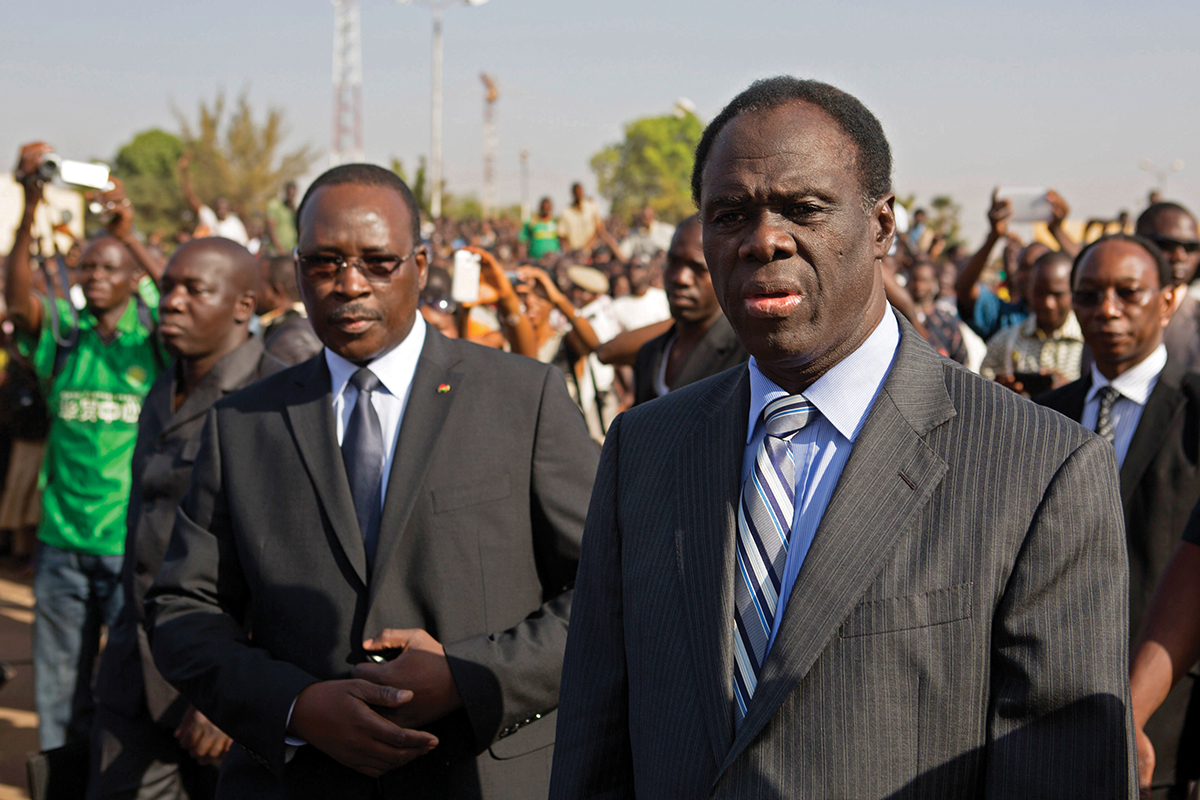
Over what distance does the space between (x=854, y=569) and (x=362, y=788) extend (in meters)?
1.49

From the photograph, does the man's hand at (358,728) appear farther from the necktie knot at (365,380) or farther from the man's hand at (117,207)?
the man's hand at (117,207)

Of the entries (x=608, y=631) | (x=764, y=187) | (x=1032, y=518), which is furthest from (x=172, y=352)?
(x=1032, y=518)

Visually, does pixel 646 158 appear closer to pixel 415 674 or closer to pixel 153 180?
pixel 153 180

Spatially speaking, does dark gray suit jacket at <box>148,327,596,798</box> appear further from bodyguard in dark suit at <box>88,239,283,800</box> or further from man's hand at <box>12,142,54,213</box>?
man's hand at <box>12,142,54,213</box>

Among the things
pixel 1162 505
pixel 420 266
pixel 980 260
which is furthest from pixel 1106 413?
pixel 980 260

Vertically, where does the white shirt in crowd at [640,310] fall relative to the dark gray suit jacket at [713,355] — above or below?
above

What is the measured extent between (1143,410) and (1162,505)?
0.36 meters

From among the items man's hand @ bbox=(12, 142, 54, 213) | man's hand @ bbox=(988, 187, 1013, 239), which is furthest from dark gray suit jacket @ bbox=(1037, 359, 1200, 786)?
man's hand @ bbox=(12, 142, 54, 213)

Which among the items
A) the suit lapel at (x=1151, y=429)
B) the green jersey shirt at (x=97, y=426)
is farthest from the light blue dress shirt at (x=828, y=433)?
the green jersey shirt at (x=97, y=426)

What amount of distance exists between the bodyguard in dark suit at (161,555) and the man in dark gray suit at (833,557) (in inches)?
81.3

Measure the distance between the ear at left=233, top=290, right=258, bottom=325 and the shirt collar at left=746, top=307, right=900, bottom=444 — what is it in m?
3.18

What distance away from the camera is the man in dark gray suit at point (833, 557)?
4.67 ft

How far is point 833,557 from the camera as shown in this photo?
1510 millimetres

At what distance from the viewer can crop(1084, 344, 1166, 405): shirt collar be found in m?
3.53
